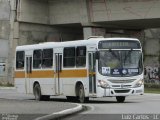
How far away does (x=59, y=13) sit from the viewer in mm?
53219

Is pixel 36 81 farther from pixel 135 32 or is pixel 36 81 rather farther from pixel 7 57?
pixel 135 32

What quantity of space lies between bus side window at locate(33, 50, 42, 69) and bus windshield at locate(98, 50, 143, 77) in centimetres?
511

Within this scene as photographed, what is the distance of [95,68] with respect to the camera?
2644cm

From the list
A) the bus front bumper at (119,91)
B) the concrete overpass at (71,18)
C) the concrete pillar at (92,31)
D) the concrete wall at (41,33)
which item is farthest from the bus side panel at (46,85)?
the concrete wall at (41,33)

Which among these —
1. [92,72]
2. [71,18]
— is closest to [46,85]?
[92,72]

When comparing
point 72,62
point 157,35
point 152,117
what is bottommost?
point 152,117

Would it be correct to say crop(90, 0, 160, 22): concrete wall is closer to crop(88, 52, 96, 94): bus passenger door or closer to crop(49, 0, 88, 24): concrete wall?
crop(49, 0, 88, 24): concrete wall

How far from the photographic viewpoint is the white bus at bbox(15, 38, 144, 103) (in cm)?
2638

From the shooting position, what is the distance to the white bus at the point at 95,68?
2638cm

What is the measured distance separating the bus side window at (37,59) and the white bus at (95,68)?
640 millimetres

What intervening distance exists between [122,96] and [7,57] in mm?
26907

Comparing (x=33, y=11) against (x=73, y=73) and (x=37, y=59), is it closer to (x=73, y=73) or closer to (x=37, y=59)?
(x=37, y=59)

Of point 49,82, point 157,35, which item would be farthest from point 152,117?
point 157,35

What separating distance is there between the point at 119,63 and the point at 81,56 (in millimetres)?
1966
